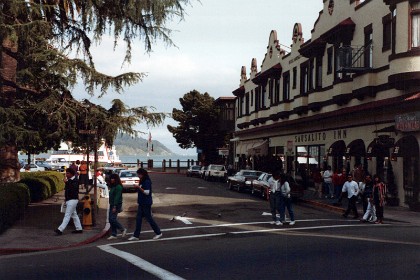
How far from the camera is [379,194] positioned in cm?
1967

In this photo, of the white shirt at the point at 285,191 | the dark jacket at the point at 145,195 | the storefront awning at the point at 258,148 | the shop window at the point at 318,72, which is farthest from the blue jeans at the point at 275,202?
the storefront awning at the point at 258,148

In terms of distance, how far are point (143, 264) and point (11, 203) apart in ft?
24.4

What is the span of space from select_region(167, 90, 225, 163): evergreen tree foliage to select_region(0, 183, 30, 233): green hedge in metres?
54.0

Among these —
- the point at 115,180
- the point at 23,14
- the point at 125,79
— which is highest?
the point at 23,14

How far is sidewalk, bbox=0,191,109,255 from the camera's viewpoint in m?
13.8

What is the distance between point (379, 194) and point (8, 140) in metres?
12.8

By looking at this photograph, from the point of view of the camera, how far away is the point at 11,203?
1670cm

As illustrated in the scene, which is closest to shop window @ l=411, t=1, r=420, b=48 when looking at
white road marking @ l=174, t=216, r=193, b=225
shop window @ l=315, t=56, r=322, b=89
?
shop window @ l=315, t=56, r=322, b=89

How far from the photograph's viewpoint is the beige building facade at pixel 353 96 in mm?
25016

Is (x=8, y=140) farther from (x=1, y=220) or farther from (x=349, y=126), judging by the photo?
(x=349, y=126)

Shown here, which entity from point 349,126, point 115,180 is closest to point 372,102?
point 349,126

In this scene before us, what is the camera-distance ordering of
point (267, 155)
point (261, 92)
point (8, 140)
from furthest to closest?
point (261, 92)
point (267, 155)
point (8, 140)

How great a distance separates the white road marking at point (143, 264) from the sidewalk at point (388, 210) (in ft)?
38.2

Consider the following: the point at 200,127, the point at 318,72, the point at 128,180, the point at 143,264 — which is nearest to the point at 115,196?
the point at 143,264
